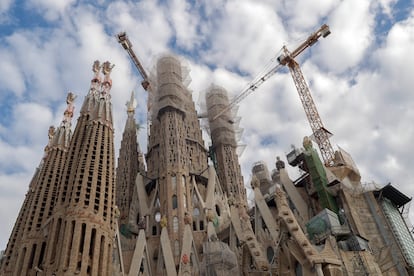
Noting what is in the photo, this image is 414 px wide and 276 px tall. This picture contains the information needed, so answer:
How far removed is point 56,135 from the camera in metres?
36.3

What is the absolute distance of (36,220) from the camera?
27.5 meters

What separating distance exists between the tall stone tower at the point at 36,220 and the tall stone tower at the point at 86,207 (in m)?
1.78

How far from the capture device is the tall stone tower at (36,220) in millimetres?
25188

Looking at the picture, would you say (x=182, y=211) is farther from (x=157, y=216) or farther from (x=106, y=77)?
(x=106, y=77)

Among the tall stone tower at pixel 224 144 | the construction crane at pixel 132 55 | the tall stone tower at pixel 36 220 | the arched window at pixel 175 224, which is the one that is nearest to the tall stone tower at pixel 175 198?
the arched window at pixel 175 224

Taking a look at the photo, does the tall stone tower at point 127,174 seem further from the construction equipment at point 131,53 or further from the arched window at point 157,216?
the construction equipment at point 131,53

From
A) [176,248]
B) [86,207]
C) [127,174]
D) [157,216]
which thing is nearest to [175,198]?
[157,216]

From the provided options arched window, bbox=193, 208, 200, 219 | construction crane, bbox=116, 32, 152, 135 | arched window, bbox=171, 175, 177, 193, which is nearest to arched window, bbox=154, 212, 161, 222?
arched window, bbox=171, 175, 177, 193

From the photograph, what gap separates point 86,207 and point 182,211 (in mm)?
8652

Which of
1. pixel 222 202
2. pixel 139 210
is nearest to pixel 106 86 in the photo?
pixel 139 210

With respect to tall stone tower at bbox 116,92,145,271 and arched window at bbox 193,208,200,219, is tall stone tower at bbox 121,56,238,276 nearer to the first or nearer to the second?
arched window at bbox 193,208,200,219

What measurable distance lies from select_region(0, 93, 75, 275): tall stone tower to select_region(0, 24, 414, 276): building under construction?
0.08 m

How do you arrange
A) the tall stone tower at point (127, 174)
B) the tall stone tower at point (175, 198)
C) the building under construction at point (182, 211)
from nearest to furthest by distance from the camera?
the building under construction at point (182, 211) → the tall stone tower at point (175, 198) → the tall stone tower at point (127, 174)

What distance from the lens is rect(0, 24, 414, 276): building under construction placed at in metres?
21.4
